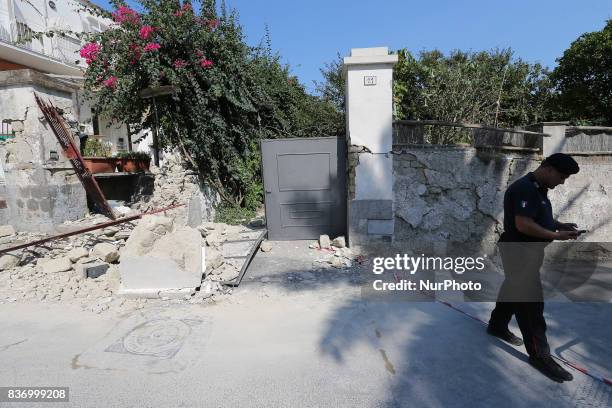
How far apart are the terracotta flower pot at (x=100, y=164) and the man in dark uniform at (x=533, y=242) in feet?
23.6

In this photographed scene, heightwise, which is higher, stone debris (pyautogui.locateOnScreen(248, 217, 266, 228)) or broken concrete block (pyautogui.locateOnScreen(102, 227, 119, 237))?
broken concrete block (pyautogui.locateOnScreen(102, 227, 119, 237))

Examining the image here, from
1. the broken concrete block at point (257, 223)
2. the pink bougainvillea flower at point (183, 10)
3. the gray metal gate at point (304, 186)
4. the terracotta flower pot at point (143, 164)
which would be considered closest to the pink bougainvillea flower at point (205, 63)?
the pink bougainvillea flower at point (183, 10)

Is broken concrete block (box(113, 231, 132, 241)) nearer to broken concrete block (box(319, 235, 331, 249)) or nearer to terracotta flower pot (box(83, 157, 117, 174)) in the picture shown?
terracotta flower pot (box(83, 157, 117, 174))

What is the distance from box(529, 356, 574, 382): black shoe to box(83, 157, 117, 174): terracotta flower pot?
7533 millimetres

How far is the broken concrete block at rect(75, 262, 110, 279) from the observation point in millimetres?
4363

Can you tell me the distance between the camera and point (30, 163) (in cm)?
578

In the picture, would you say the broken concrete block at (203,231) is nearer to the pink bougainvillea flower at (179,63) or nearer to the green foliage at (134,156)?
the pink bougainvillea flower at (179,63)

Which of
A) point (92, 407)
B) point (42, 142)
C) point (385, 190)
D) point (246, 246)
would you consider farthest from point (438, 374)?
point (42, 142)

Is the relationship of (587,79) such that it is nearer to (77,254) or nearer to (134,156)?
(134,156)

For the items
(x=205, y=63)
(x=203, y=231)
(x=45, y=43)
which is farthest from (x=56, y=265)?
(x=45, y=43)

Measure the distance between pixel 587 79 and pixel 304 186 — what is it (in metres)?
12.1

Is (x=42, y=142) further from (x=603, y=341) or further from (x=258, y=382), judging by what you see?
(x=603, y=341)

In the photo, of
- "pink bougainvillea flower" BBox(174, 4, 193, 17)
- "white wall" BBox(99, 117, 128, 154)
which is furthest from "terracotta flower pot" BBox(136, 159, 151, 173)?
"white wall" BBox(99, 117, 128, 154)

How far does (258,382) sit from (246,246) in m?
2.97
